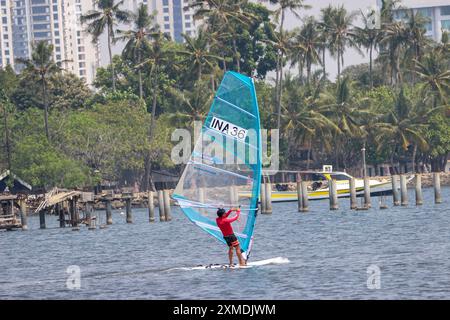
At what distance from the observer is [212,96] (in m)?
104

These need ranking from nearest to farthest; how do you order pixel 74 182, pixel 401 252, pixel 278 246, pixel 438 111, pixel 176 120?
pixel 401 252
pixel 278 246
pixel 74 182
pixel 176 120
pixel 438 111

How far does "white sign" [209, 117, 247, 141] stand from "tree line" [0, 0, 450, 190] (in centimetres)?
5945

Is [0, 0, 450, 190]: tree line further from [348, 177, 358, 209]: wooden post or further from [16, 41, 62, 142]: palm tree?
[348, 177, 358, 209]: wooden post

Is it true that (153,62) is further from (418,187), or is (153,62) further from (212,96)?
(418,187)

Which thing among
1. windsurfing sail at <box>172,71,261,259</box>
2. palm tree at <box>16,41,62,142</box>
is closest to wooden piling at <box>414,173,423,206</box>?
windsurfing sail at <box>172,71,261,259</box>

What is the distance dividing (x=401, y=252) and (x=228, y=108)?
34.3ft

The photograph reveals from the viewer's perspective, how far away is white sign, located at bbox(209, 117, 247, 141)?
1465 inches

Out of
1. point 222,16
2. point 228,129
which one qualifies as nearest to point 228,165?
point 228,129

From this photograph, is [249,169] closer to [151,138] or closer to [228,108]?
[228,108]

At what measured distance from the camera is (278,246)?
50.3m

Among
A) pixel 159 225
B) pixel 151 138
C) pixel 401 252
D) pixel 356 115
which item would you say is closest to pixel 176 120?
pixel 151 138

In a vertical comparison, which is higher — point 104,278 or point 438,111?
point 438,111

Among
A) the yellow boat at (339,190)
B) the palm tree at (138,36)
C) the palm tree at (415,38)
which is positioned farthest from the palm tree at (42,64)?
the palm tree at (415,38)

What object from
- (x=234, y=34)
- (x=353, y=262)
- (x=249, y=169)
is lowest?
(x=353, y=262)
